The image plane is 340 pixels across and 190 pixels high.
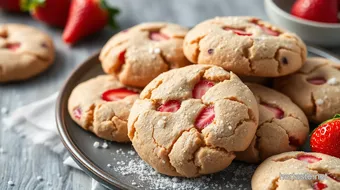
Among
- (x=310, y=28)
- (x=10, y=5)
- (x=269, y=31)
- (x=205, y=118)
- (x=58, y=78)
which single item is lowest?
(x=58, y=78)

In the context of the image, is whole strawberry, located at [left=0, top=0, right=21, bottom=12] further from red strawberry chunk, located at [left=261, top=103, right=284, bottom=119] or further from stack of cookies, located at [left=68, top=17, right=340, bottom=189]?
red strawberry chunk, located at [left=261, top=103, right=284, bottom=119]

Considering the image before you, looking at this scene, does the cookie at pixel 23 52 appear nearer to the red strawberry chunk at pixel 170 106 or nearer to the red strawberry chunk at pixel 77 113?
the red strawberry chunk at pixel 77 113

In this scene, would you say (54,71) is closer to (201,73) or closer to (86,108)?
(86,108)

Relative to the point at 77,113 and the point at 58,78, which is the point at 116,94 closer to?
the point at 77,113

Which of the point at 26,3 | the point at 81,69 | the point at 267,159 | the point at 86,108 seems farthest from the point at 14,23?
the point at 267,159

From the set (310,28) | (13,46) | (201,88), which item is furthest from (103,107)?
(310,28)

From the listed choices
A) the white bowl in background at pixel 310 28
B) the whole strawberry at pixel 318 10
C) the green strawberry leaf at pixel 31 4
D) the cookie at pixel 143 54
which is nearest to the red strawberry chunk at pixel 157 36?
the cookie at pixel 143 54
